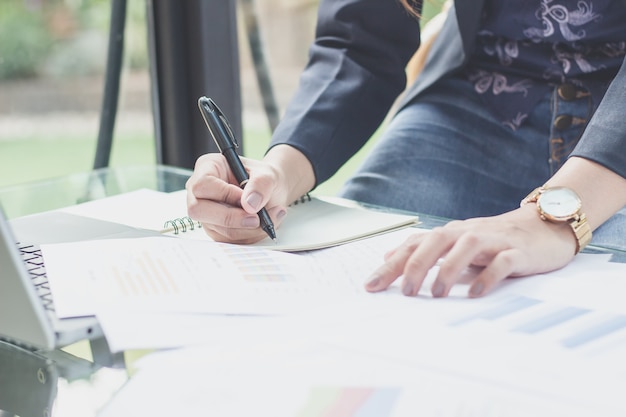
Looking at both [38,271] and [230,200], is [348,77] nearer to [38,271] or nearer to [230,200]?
[230,200]

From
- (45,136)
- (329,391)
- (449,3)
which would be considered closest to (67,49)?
(45,136)

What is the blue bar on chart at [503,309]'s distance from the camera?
2.08 ft

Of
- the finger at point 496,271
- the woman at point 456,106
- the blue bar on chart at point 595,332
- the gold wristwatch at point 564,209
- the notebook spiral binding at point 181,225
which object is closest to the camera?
the blue bar on chart at point 595,332

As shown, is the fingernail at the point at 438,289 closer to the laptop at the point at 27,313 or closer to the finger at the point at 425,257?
the finger at the point at 425,257

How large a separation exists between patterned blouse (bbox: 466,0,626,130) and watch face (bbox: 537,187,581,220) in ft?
1.08

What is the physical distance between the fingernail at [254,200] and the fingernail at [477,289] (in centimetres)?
27

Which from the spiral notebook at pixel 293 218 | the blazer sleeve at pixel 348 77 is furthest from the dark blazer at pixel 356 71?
the spiral notebook at pixel 293 218

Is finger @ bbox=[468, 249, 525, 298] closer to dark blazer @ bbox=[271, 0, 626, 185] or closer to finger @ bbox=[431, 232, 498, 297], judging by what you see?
finger @ bbox=[431, 232, 498, 297]

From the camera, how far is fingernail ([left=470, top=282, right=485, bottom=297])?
2.25 ft

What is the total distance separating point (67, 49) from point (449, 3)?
7.33 feet

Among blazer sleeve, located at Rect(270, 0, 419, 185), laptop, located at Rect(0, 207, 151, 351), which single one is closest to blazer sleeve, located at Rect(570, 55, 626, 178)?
blazer sleeve, located at Rect(270, 0, 419, 185)

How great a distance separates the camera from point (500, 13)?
3.80 ft

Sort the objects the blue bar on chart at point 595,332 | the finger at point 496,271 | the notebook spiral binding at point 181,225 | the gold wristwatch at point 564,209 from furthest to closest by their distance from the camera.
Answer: the notebook spiral binding at point 181,225
the gold wristwatch at point 564,209
the finger at point 496,271
the blue bar on chart at point 595,332

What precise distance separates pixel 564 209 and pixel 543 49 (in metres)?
0.40
